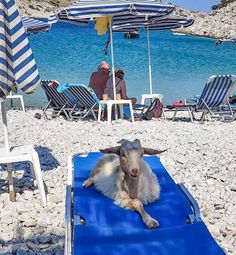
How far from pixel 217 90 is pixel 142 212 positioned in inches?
241

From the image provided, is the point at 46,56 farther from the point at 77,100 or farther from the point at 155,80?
the point at 77,100

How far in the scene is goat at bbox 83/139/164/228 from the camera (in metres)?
3.83

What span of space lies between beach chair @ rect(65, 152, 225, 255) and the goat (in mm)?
58

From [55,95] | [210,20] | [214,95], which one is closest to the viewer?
[55,95]

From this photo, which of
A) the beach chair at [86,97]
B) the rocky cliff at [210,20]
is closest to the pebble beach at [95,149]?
the beach chair at [86,97]

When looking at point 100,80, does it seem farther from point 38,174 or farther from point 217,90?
point 38,174

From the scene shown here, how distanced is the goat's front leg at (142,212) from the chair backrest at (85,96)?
5.08 metres

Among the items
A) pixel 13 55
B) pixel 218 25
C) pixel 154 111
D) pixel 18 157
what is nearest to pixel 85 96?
pixel 154 111

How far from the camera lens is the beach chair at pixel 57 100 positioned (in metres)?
9.28

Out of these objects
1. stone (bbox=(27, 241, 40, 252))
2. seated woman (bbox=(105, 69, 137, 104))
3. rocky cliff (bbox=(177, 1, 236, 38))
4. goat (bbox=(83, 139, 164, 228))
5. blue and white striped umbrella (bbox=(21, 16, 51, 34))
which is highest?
blue and white striped umbrella (bbox=(21, 16, 51, 34))

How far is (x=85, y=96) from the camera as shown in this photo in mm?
8922

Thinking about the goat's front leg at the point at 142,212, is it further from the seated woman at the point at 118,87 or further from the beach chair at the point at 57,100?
the beach chair at the point at 57,100

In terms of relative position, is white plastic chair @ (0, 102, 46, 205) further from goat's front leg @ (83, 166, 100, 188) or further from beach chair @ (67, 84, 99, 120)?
beach chair @ (67, 84, 99, 120)

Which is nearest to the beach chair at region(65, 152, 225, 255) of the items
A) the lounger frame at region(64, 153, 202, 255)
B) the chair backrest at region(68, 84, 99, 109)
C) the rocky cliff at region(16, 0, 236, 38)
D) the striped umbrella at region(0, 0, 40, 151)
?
the lounger frame at region(64, 153, 202, 255)
